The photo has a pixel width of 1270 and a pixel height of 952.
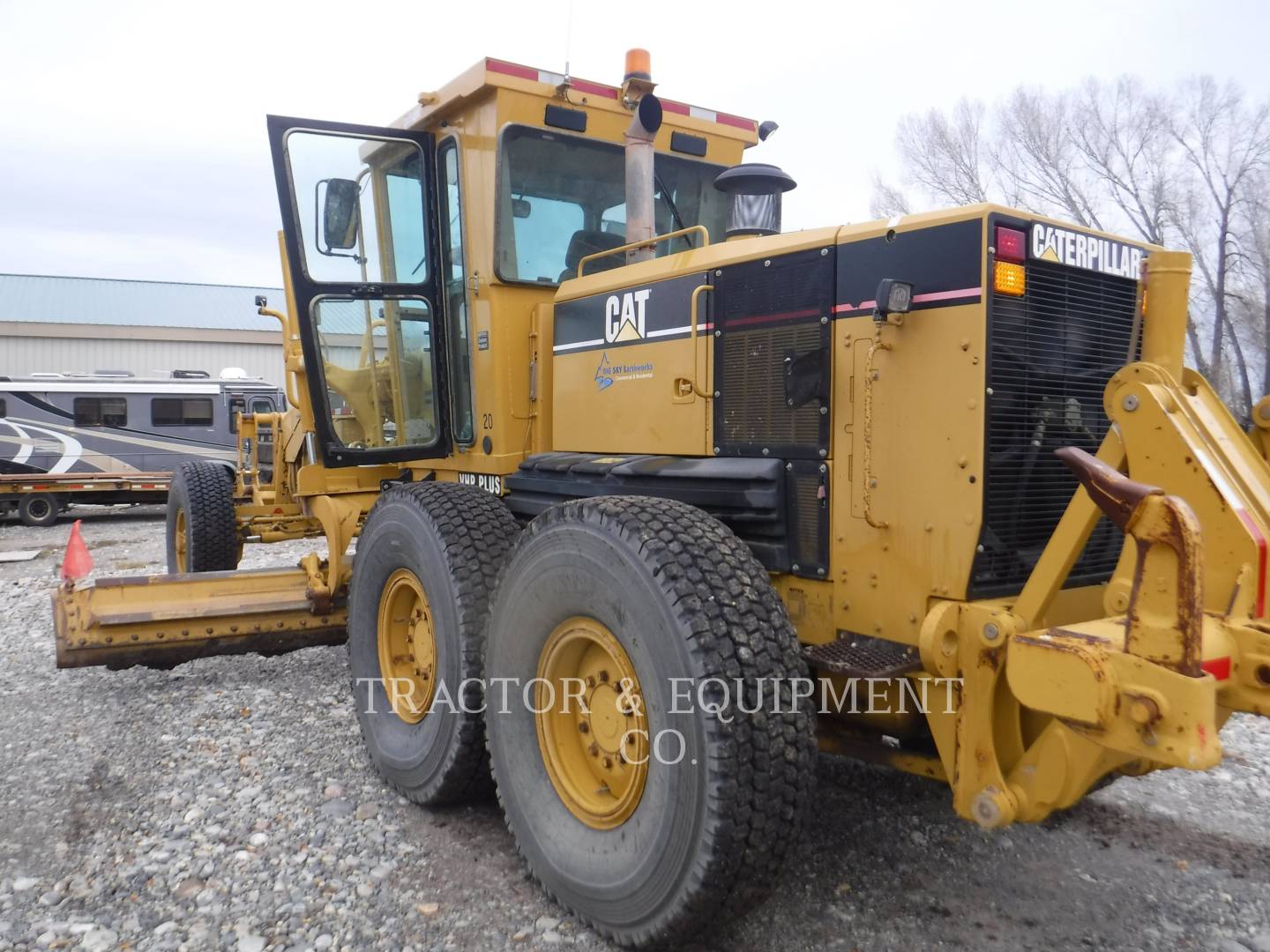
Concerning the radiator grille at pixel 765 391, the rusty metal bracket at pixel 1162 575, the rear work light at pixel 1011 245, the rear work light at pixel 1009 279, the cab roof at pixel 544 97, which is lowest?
the rusty metal bracket at pixel 1162 575

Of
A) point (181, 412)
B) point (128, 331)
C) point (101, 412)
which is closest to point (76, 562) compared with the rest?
point (101, 412)

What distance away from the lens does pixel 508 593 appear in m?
3.30

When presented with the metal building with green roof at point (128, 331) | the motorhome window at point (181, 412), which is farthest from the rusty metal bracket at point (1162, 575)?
the metal building with green roof at point (128, 331)

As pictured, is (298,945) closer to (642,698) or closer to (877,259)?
(642,698)

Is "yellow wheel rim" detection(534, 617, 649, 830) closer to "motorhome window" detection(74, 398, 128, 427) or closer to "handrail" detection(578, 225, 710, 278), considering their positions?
"handrail" detection(578, 225, 710, 278)

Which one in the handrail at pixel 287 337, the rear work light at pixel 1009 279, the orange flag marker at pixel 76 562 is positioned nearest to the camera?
the rear work light at pixel 1009 279

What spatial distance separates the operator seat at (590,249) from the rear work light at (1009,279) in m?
2.07

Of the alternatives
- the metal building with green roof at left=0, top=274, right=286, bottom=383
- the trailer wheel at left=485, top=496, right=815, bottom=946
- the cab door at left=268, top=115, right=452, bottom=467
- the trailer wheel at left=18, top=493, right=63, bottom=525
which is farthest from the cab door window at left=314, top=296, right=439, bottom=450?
the metal building with green roof at left=0, top=274, right=286, bottom=383

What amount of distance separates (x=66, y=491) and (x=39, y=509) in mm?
525

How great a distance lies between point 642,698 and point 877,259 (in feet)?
4.72

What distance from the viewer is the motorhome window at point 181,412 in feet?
53.8

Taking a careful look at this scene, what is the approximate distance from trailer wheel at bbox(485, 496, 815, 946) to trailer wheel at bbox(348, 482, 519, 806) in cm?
34

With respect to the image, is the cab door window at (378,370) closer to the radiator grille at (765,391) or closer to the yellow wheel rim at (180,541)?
the radiator grille at (765,391)

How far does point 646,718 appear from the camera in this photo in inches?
109
